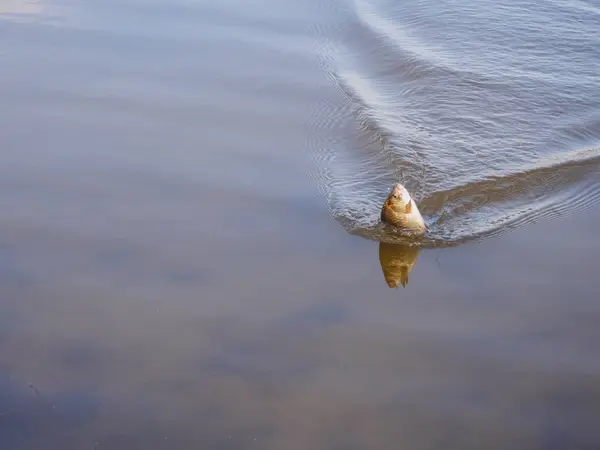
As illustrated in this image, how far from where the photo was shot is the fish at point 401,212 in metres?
8.05

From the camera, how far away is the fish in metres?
8.05

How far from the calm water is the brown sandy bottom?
0.9 inches

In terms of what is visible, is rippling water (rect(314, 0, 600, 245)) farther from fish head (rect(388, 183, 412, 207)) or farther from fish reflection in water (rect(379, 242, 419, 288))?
fish head (rect(388, 183, 412, 207))

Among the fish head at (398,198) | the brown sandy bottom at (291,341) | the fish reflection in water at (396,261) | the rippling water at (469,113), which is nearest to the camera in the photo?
the brown sandy bottom at (291,341)

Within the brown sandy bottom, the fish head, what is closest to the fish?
the fish head

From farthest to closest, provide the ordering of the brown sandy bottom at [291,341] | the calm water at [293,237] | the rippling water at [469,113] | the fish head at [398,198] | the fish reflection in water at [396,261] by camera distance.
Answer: the rippling water at [469,113] → the fish head at [398,198] → the fish reflection in water at [396,261] → the calm water at [293,237] → the brown sandy bottom at [291,341]

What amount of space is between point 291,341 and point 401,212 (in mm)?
2195

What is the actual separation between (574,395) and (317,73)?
24.0 feet

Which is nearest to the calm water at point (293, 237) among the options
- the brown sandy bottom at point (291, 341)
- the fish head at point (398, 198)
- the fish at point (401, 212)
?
the brown sandy bottom at point (291, 341)

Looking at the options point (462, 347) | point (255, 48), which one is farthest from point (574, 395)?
point (255, 48)

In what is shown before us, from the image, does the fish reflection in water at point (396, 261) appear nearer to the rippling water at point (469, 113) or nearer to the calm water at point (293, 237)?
the calm water at point (293, 237)

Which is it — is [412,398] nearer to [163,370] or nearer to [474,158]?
[163,370]

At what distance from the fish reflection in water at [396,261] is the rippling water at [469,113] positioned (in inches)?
9.7

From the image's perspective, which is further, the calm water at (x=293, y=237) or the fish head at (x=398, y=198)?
the fish head at (x=398, y=198)
